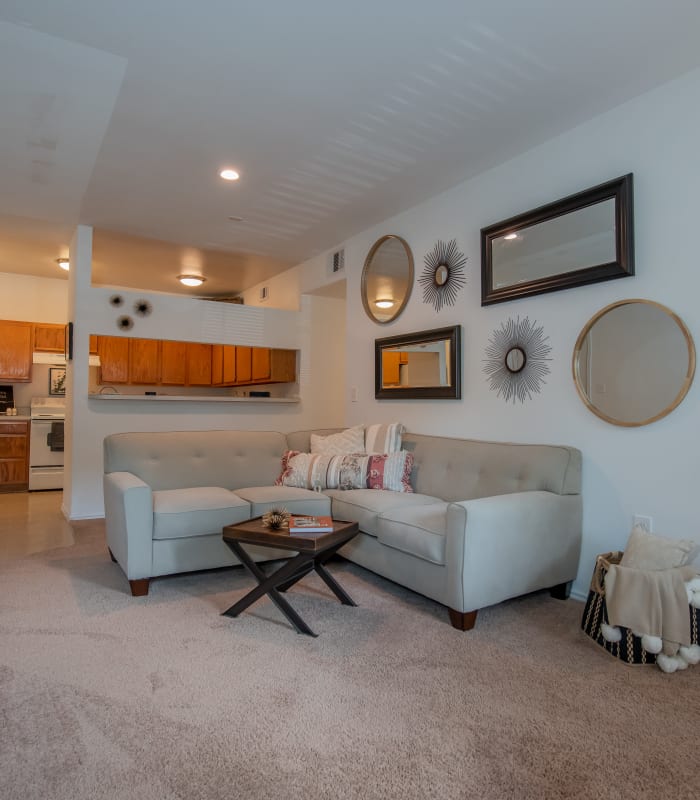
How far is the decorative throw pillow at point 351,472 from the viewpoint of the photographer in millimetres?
3475

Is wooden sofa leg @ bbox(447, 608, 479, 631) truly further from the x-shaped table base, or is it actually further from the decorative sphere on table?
the decorative sphere on table

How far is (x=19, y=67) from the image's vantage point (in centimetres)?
245

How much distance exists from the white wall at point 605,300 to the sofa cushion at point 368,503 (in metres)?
0.70

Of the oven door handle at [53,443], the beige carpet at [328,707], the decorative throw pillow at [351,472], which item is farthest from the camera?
the oven door handle at [53,443]

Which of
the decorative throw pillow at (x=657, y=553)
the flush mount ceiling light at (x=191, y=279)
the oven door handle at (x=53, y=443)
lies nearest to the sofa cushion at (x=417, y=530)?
the decorative throw pillow at (x=657, y=553)

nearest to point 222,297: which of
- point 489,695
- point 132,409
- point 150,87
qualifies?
point 132,409

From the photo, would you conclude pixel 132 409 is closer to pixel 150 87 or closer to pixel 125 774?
pixel 150 87

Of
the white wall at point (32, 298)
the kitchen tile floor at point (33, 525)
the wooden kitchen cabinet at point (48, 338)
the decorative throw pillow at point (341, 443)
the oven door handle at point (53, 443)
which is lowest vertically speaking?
the kitchen tile floor at point (33, 525)

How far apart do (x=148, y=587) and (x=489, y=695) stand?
1.84 meters

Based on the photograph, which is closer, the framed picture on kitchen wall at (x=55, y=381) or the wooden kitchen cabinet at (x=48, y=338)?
the wooden kitchen cabinet at (x=48, y=338)

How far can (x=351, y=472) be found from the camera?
11.5 feet

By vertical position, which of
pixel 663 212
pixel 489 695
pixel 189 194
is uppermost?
pixel 189 194

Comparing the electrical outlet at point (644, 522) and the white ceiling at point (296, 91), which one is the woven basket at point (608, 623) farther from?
the white ceiling at point (296, 91)

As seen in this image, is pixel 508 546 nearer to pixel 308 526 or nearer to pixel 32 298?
pixel 308 526
